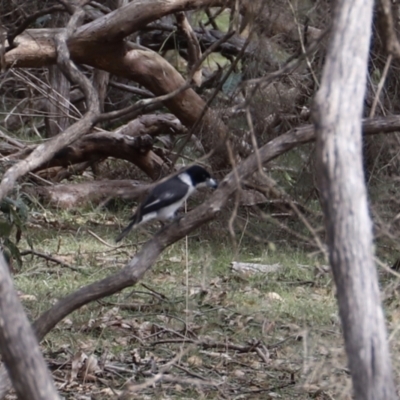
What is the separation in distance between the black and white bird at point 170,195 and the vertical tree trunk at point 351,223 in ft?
10.4

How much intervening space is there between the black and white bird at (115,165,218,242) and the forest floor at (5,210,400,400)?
2.05 ft

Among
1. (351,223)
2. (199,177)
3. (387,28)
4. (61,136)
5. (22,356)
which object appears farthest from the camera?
(199,177)

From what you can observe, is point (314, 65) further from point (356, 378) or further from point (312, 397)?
point (356, 378)

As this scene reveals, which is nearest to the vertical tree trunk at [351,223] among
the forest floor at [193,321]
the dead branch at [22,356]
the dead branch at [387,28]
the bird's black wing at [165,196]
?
the dead branch at [22,356]

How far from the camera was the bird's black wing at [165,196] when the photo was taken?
17.1 ft

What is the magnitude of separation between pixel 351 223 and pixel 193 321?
Answer: 147 inches

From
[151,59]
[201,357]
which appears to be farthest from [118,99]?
[201,357]

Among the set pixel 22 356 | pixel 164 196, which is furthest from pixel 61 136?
pixel 22 356

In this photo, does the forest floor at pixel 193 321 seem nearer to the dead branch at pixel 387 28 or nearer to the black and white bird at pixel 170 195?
the black and white bird at pixel 170 195

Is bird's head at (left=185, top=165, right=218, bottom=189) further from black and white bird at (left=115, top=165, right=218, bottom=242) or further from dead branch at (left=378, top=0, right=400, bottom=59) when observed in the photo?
dead branch at (left=378, top=0, right=400, bottom=59)

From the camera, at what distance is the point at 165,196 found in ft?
17.2

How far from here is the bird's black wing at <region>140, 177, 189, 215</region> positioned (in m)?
5.21

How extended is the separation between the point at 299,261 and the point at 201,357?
6.97 feet

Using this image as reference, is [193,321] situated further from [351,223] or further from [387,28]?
[351,223]
